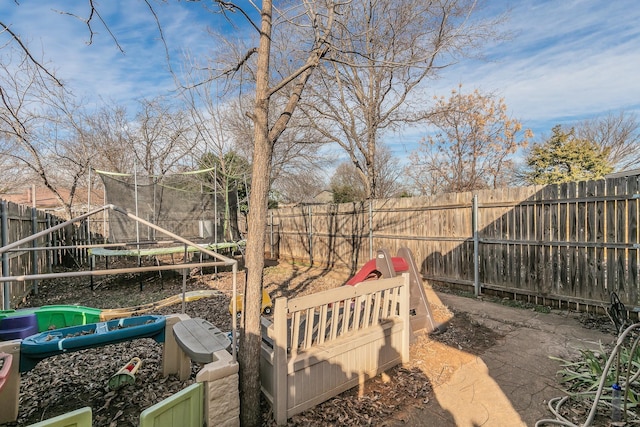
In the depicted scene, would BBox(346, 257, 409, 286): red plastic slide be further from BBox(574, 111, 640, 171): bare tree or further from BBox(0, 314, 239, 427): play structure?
BBox(574, 111, 640, 171): bare tree

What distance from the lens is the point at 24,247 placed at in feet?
22.4

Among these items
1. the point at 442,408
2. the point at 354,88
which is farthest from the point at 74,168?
the point at 442,408

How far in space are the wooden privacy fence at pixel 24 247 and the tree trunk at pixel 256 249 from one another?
6.10 feet

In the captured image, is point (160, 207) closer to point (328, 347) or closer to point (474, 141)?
point (328, 347)

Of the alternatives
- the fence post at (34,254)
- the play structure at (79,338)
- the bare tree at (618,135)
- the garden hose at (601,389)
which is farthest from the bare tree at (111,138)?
the bare tree at (618,135)

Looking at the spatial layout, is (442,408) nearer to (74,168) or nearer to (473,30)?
(473,30)

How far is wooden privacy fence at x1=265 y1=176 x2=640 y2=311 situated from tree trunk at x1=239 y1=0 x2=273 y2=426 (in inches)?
191

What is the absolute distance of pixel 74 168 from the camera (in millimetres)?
12094

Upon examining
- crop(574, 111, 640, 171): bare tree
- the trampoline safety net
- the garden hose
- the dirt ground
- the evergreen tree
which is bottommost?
the dirt ground

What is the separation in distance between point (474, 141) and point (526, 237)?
7.95 metres

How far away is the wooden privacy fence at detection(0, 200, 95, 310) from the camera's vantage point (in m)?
4.85

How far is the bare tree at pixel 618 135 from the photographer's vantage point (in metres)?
18.0

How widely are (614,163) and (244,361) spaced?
23527 mm

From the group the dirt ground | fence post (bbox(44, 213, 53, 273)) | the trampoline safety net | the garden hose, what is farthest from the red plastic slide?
fence post (bbox(44, 213, 53, 273))
